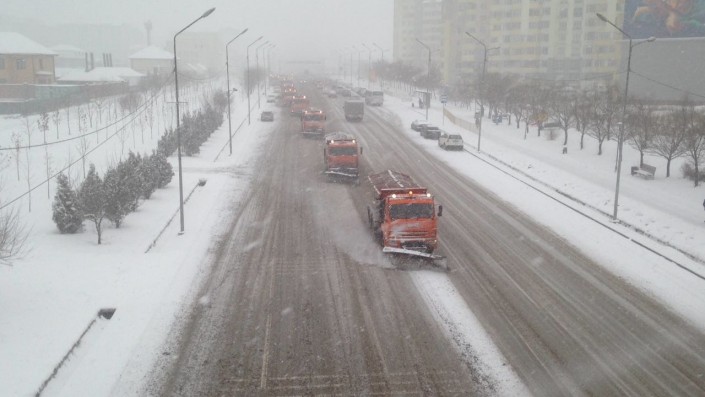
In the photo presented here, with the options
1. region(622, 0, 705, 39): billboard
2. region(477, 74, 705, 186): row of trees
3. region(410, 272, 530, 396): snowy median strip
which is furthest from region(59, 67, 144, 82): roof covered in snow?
region(410, 272, 530, 396): snowy median strip

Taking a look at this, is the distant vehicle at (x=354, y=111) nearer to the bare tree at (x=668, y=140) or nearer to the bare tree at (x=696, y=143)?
the bare tree at (x=668, y=140)

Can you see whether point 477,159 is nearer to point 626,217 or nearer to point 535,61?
point 626,217

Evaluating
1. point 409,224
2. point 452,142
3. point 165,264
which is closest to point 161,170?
point 165,264

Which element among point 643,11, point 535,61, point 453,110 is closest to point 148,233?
point 453,110

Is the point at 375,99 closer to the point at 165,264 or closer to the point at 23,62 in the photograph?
the point at 23,62

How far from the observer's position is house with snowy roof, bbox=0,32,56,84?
237 ft

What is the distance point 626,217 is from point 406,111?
4748 centimetres

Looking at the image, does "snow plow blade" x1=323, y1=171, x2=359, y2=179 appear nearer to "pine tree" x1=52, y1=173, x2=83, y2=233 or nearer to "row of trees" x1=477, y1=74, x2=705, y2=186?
"row of trees" x1=477, y1=74, x2=705, y2=186

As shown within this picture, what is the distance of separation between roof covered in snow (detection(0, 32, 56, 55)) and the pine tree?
61.1m

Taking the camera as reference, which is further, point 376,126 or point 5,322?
point 376,126

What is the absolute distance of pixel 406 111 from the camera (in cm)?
7025

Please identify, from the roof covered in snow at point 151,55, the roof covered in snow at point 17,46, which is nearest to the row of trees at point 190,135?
the roof covered in snow at point 17,46

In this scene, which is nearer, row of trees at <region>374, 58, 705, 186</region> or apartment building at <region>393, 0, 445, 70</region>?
row of trees at <region>374, 58, 705, 186</region>

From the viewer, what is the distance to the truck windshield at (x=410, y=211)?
1914 centimetres
